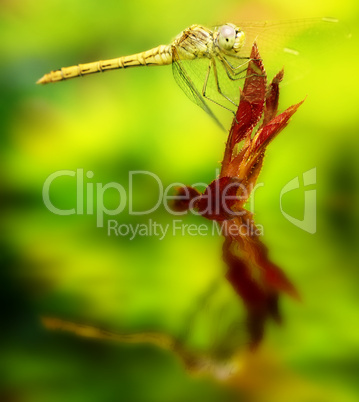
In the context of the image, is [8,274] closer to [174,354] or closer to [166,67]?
[174,354]

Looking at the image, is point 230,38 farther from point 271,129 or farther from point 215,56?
point 271,129

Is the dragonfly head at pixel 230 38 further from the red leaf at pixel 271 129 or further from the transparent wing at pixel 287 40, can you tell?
the red leaf at pixel 271 129

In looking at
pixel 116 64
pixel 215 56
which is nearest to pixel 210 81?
pixel 215 56

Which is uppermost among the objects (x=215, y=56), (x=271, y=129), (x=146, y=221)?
(x=215, y=56)

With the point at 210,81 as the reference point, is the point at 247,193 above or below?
below

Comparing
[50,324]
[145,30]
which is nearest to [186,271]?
[50,324]

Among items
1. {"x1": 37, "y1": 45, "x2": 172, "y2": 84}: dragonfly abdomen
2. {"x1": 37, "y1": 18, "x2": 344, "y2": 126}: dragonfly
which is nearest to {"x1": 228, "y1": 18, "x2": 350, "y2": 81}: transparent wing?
{"x1": 37, "y1": 18, "x2": 344, "y2": 126}: dragonfly

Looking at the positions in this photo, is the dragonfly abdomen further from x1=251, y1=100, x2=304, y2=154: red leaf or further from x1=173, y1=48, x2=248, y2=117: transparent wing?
x1=251, y1=100, x2=304, y2=154: red leaf
